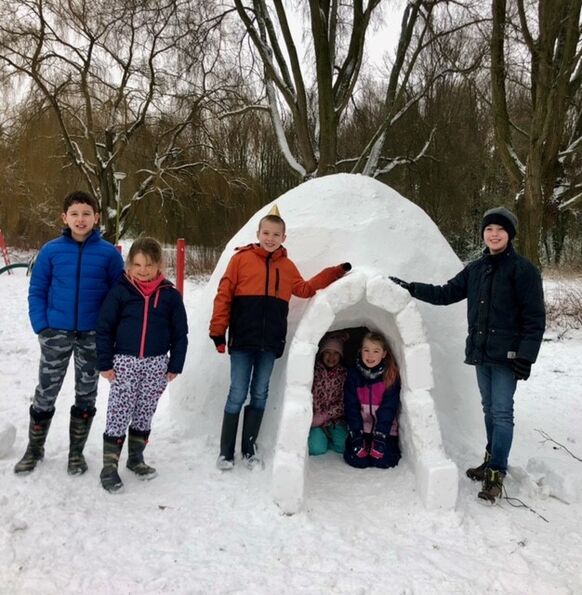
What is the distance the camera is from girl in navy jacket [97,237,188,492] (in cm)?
234

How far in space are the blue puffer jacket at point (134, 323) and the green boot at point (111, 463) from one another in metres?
0.38

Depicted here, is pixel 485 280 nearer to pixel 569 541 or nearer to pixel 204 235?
pixel 569 541

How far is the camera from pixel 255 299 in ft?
8.47

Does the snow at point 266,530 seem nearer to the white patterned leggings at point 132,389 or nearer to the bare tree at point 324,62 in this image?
the white patterned leggings at point 132,389

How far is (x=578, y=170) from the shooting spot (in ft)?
40.7

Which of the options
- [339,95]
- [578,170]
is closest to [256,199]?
[339,95]

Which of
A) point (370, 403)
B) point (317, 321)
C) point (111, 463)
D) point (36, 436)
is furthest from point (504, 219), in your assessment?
point (36, 436)

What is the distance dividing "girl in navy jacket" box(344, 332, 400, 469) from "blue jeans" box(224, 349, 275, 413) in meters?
0.49

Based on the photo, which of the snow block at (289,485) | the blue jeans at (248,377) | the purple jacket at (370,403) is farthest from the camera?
the purple jacket at (370,403)

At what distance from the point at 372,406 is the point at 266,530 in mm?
929

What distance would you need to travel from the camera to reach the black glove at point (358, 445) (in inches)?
109

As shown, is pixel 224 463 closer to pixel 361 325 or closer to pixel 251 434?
pixel 251 434

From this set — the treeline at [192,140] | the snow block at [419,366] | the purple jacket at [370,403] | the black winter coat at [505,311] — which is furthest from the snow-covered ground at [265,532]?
the treeline at [192,140]

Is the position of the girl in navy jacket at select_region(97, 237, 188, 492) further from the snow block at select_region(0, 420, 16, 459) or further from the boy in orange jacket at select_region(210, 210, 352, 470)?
the snow block at select_region(0, 420, 16, 459)
